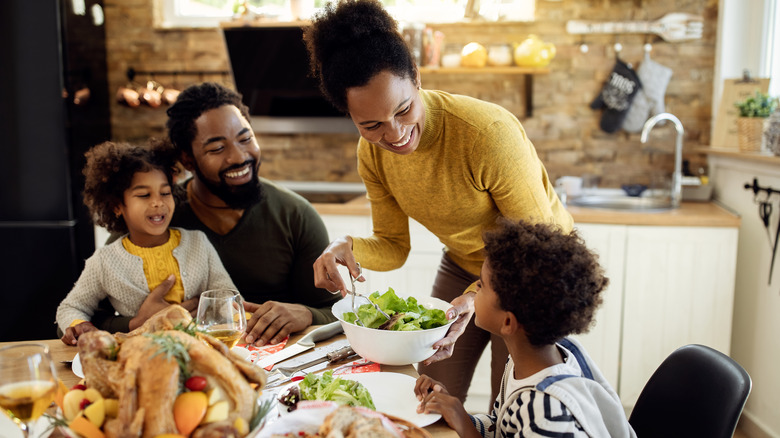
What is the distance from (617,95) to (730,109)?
0.52 m

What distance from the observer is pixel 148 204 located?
165 cm

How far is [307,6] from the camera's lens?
316 centimetres

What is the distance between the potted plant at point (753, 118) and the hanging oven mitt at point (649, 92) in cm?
56

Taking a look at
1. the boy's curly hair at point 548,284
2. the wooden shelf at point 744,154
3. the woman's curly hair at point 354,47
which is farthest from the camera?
the wooden shelf at point 744,154

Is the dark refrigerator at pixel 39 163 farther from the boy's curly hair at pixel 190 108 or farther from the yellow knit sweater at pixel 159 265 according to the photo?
the yellow knit sweater at pixel 159 265

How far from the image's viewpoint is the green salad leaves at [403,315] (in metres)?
1.22

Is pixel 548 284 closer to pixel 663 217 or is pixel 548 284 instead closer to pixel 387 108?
pixel 387 108

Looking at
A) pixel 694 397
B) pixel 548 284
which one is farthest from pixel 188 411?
pixel 694 397

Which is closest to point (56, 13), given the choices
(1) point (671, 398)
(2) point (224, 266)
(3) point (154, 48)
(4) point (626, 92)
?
(3) point (154, 48)

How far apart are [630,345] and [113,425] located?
2.43 meters

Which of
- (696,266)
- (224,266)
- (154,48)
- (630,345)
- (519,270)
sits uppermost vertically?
(154,48)

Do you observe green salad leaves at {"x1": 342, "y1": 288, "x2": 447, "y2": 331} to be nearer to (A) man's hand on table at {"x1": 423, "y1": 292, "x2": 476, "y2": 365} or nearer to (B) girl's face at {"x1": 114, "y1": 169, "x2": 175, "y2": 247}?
(A) man's hand on table at {"x1": 423, "y1": 292, "x2": 476, "y2": 365}

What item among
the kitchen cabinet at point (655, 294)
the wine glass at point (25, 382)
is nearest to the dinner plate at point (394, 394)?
the wine glass at point (25, 382)

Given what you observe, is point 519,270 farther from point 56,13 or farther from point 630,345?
point 56,13
